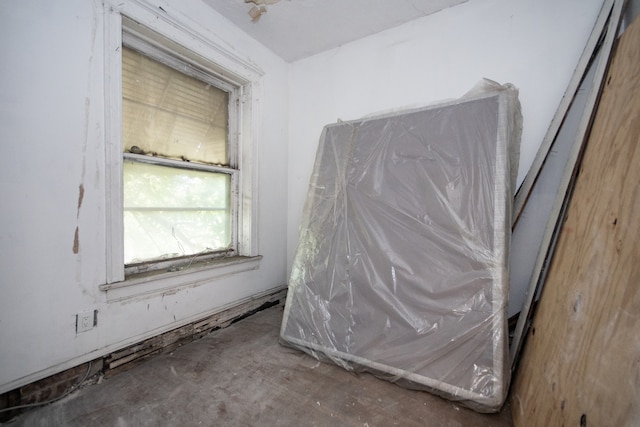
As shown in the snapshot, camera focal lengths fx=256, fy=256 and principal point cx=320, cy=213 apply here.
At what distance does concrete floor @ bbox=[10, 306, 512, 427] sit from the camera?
1078 millimetres

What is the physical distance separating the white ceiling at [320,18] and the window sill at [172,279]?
177cm

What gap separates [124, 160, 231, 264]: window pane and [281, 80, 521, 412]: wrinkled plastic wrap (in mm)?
783

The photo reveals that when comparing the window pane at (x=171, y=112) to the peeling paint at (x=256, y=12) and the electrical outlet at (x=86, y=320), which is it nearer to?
the peeling paint at (x=256, y=12)

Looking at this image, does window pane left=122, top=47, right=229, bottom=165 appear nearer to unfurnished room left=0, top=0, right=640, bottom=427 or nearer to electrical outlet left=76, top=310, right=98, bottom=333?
unfurnished room left=0, top=0, right=640, bottom=427

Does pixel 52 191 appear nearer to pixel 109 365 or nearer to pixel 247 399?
pixel 109 365

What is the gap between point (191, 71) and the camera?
1.83 metres

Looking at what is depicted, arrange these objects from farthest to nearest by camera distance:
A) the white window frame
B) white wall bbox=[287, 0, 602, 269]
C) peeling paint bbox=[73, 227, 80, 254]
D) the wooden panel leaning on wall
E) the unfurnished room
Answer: white wall bbox=[287, 0, 602, 269] < the white window frame < peeling paint bbox=[73, 227, 80, 254] < the unfurnished room < the wooden panel leaning on wall

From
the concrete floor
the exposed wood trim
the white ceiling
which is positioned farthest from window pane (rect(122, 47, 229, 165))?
the exposed wood trim

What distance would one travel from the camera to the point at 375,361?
51.8 inches

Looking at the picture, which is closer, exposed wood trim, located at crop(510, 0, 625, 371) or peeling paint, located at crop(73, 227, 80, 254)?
exposed wood trim, located at crop(510, 0, 625, 371)

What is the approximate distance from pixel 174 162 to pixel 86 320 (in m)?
0.99

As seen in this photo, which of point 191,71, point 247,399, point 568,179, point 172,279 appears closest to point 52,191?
point 172,279

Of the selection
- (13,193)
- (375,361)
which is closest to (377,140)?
(375,361)

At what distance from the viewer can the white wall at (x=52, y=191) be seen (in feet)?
3.46
